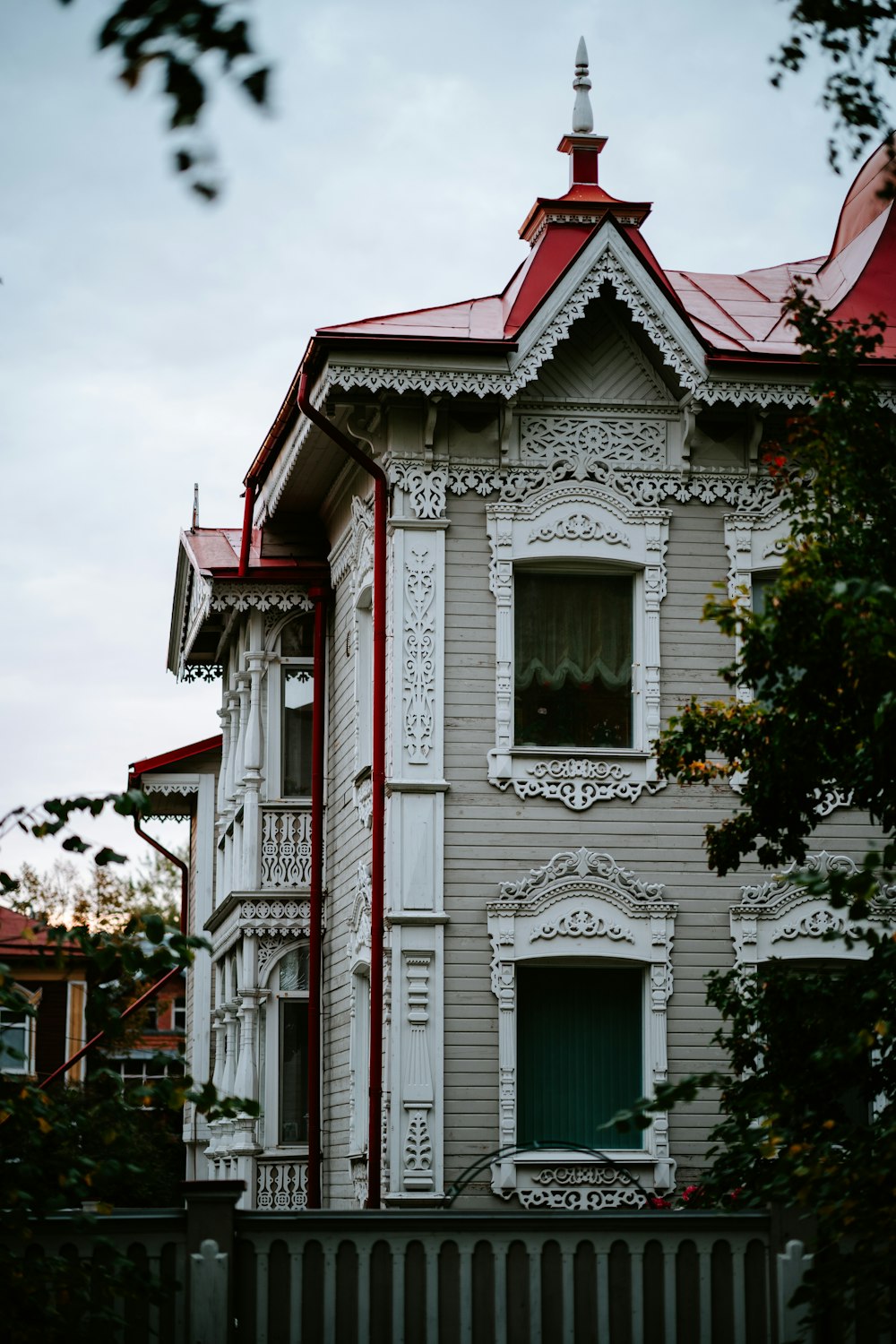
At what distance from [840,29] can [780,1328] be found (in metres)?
6.21

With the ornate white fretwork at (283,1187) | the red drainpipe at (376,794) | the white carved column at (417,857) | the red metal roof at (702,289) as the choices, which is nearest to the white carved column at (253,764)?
the ornate white fretwork at (283,1187)

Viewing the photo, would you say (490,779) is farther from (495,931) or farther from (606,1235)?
(606,1235)

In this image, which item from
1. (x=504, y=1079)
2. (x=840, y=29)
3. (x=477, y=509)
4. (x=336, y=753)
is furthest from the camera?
(x=336, y=753)

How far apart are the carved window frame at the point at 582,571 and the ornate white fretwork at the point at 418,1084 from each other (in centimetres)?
178

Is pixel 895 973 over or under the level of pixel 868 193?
under

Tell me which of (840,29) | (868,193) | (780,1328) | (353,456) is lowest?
(780,1328)

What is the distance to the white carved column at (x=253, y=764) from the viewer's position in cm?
1903

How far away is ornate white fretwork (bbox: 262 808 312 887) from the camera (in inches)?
747

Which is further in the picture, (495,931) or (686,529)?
(686,529)

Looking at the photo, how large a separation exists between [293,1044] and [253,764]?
3.00 metres

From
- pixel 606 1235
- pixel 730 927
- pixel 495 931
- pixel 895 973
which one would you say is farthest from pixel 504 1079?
pixel 895 973

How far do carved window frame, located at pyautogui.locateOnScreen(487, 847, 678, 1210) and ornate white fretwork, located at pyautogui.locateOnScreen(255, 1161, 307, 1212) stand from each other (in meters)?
4.20

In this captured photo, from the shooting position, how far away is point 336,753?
18.3m

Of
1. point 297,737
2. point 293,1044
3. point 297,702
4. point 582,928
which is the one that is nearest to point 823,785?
point 582,928
